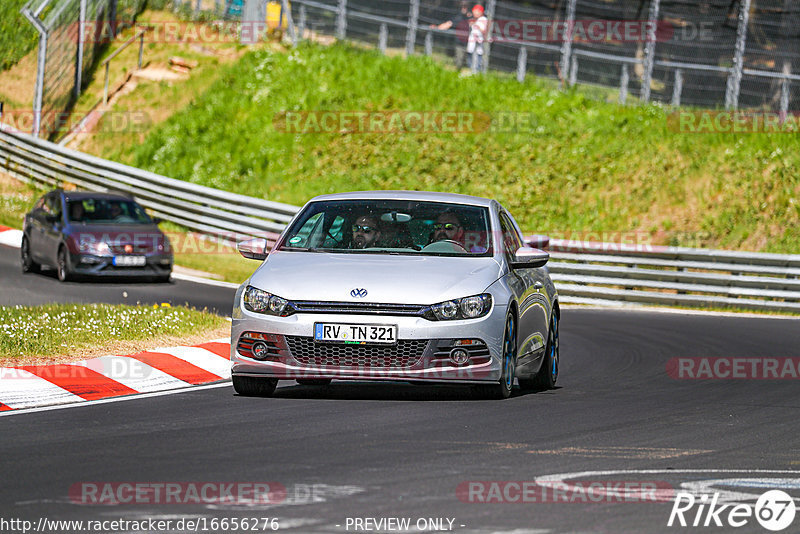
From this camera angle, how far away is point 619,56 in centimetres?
3030

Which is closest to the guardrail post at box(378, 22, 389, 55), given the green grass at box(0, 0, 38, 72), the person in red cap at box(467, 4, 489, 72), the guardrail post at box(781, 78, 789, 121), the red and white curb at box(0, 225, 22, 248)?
the person in red cap at box(467, 4, 489, 72)

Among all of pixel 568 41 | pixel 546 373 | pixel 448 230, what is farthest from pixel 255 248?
pixel 568 41

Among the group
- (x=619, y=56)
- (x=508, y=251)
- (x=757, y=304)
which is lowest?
(x=757, y=304)

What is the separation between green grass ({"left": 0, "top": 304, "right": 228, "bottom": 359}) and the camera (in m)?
12.4

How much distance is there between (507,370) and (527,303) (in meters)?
0.79

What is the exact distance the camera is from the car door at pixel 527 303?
35.8 ft

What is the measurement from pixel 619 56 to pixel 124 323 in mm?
18495

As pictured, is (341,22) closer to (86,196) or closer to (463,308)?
(86,196)

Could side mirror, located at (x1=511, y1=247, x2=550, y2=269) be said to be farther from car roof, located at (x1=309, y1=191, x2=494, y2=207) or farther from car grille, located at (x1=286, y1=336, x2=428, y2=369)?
car grille, located at (x1=286, y1=336, x2=428, y2=369)

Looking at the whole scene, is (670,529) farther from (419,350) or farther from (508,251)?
(508,251)

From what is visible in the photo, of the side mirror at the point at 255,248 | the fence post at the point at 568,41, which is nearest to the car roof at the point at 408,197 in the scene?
the side mirror at the point at 255,248

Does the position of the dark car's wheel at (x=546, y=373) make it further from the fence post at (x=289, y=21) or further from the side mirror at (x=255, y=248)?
the fence post at (x=289, y=21)

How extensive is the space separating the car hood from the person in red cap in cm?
2164

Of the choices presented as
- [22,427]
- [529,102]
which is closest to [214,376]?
[22,427]
